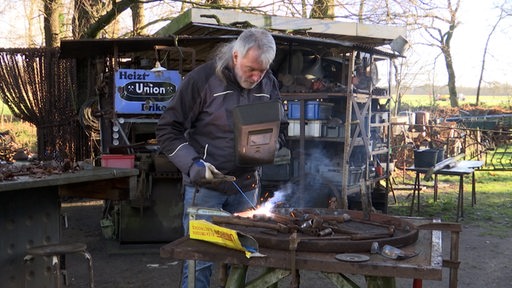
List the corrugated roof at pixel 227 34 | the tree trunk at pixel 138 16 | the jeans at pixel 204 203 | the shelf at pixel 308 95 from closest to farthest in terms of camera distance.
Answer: the jeans at pixel 204 203 < the corrugated roof at pixel 227 34 < the shelf at pixel 308 95 < the tree trunk at pixel 138 16

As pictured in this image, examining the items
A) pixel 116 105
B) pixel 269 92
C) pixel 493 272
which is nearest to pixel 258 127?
pixel 269 92

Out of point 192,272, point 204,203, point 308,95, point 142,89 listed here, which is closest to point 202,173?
point 204,203

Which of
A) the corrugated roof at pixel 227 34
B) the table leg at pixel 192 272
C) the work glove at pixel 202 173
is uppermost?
the corrugated roof at pixel 227 34

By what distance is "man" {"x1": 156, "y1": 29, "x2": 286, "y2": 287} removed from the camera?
2.73m

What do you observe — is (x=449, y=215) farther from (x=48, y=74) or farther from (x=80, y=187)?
(x=48, y=74)

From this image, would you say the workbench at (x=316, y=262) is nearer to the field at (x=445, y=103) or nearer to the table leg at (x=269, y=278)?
the table leg at (x=269, y=278)

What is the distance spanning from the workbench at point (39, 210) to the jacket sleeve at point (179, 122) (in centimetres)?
75

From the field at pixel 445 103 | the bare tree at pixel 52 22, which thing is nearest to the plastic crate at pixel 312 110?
the bare tree at pixel 52 22

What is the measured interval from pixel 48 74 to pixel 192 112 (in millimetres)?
6339

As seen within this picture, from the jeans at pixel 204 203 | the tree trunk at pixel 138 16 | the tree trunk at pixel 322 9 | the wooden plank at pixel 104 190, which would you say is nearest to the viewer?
the jeans at pixel 204 203

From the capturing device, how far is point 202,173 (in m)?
2.57

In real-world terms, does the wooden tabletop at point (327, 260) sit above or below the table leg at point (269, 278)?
above

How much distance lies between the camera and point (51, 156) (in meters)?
8.34

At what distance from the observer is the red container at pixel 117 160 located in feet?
17.2
